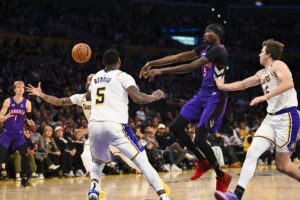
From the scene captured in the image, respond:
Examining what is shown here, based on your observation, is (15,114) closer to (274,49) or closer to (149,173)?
(149,173)

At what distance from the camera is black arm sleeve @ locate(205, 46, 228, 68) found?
311 inches

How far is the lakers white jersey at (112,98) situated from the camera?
23.6 ft

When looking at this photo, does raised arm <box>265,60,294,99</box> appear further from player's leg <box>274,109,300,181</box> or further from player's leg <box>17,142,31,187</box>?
player's leg <box>17,142,31,187</box>

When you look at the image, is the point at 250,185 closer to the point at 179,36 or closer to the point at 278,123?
the point at 278,123

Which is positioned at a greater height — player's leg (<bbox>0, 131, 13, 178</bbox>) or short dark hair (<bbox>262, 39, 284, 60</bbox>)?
short dark hair (<bbox>262, 39, 284, 60</bbox>)

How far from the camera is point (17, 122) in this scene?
11.7m

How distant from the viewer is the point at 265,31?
37.8 metres

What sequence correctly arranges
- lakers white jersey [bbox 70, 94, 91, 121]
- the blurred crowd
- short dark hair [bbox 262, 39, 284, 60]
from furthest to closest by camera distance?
the blurred crowd < lakers white jersey [bbox 70, 94, 91, 121] < short dark hair [bbox 262, 39, 284, 60]

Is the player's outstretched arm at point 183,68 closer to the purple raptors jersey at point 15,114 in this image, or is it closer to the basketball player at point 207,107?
the basketball player at point 207,107

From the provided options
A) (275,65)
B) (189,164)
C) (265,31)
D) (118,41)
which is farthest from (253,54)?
(275,65)

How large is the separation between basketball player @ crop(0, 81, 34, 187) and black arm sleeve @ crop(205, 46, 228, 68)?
16.1ft

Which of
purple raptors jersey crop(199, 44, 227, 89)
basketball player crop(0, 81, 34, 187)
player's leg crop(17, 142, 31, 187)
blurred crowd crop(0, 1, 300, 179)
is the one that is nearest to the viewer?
purple raptors jersey crop(199, 44, 227, 89)

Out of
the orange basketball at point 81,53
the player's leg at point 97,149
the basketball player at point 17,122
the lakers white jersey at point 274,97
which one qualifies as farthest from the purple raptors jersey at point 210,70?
the basketball player at point 17,122

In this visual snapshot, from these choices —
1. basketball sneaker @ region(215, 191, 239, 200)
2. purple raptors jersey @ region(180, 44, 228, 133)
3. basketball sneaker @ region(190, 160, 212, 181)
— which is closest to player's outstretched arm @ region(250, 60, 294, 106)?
purple raptors jersey @ region(180, 44, 228, 133)
